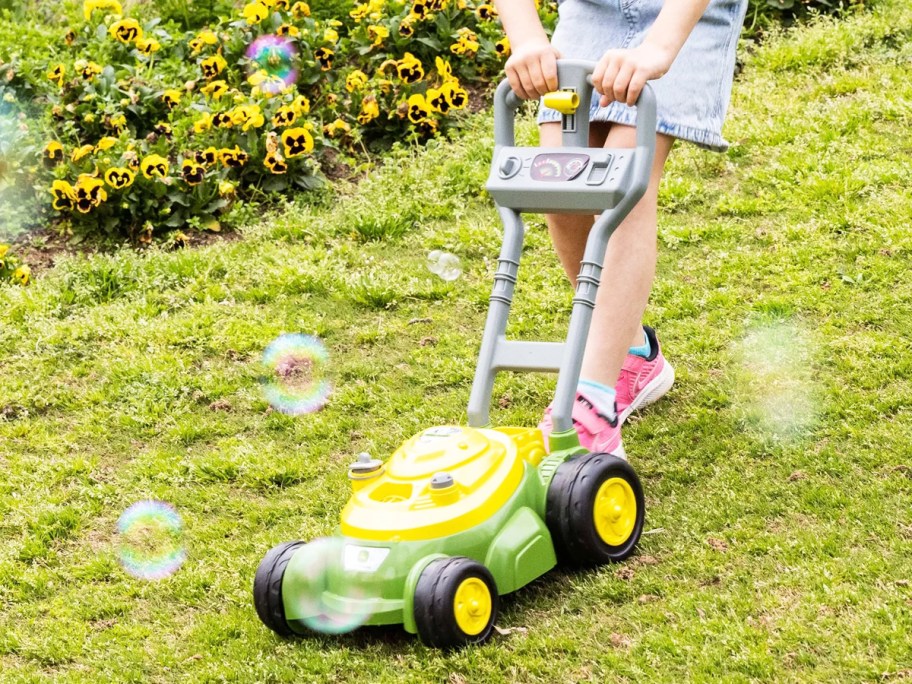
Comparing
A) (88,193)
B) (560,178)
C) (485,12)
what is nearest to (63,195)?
(88,193)

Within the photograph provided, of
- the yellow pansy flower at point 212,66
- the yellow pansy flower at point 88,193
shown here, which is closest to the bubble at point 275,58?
the yellow pansy flower at point 212,66

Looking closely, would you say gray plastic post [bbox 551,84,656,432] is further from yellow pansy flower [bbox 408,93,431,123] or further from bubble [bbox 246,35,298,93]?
bubble [bbox 246,35,298,93]

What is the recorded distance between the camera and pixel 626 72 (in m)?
2.73

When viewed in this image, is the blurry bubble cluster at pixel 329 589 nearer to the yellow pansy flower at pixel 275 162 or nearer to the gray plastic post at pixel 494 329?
the gray plastic post at pixel 494 329

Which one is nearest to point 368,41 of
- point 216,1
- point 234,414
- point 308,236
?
point 216,1

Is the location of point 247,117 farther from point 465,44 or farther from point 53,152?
point 465,44

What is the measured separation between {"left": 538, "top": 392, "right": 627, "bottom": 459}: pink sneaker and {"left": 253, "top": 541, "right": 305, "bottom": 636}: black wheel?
0.67 m

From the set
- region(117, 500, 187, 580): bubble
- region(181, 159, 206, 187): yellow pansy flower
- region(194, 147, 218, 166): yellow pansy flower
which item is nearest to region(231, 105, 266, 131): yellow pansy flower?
region(194, 147, 218, 166): yellow pansy flower

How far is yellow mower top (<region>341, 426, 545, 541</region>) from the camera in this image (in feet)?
8.16

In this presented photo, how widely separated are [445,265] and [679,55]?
1.85m

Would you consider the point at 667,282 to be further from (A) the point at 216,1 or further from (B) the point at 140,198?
(A) the point at 216,1

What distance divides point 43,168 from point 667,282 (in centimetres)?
285

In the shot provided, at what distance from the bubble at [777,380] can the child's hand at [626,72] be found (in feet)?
3.43

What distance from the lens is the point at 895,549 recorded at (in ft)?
8.71
